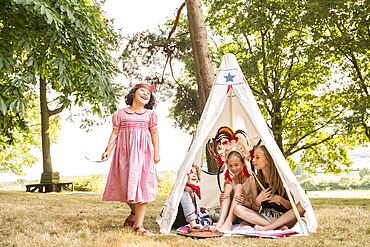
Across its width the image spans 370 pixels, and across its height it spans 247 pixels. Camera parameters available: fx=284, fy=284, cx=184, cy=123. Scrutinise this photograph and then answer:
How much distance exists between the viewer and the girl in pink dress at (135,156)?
3141mm

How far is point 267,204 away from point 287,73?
808cm

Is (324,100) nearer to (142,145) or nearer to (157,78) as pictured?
(157,78)

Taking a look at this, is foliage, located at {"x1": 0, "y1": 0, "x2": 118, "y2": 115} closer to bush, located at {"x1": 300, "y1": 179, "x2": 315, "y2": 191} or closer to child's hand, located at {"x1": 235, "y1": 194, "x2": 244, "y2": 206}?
child's hand, located at {"x1": 235, "y1": 194, "x2": 244, "y2": 206}

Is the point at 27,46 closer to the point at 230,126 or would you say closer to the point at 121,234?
the point at 121,234

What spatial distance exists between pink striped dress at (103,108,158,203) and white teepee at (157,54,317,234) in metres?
0.32

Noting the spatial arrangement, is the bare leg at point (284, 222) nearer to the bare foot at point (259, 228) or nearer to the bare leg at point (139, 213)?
the bare foot at point (259, 228)

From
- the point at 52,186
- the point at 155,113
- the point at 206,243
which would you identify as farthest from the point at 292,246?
the point at 52,186

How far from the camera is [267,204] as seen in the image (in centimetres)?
341

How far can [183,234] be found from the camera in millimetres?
3059

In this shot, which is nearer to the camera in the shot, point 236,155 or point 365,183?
point 236,155

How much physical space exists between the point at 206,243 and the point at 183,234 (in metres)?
0.45

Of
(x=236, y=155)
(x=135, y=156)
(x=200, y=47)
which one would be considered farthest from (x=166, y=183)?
(x=135, y=156)

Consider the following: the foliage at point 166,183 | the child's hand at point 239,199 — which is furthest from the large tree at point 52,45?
the foliage at point 166,183

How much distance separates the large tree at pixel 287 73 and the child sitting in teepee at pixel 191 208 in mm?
5915
